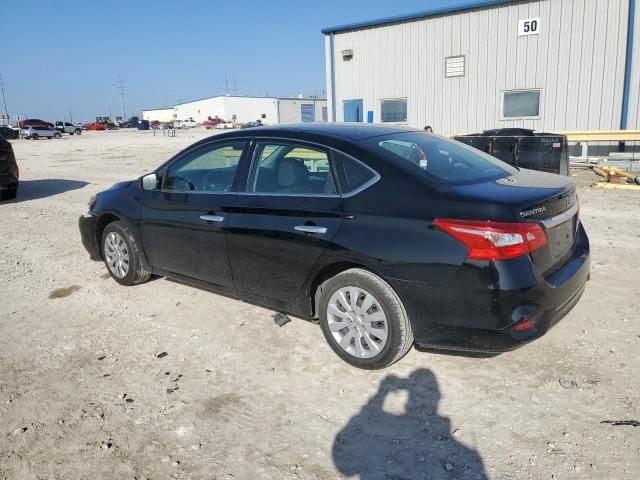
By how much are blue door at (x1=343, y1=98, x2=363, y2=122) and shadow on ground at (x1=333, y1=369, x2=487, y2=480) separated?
52.2 feet

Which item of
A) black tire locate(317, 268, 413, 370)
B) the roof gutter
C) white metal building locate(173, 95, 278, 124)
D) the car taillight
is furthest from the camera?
white metal building locate(173, 95, 278, 124)

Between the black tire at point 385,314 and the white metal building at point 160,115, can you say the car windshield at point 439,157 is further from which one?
the white metal building at point 160,115

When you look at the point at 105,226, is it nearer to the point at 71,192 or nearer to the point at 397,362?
the point at 397,362

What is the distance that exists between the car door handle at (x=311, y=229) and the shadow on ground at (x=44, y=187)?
10380mm

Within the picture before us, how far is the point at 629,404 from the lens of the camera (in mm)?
3027

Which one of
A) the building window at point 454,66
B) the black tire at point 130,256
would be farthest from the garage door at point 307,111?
the black tire at point 130,256

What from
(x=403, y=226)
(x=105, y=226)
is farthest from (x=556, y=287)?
(x=105, y=226)

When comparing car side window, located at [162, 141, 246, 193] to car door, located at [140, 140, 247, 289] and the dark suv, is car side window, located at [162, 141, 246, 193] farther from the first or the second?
the dark suv

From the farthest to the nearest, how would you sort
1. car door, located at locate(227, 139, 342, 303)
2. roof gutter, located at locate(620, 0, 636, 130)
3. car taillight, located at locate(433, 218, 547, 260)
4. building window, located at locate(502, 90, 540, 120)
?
building window, located at locate(502, 90, 540, 120) < roof gutter, located at locate(620, 0, 636, 130) < car door, located at locate(227, 139, 342, 303) < car taillight, located at locate(433, 218, 547, 260)

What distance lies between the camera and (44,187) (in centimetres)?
1377

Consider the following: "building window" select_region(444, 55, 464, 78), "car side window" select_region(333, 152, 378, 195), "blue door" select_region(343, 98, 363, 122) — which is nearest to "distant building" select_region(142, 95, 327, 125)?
"blue door" select_region(343, 98, 363, 122)

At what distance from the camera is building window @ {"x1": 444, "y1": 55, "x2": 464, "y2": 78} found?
1582cm

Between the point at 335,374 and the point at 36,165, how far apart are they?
70.7ft

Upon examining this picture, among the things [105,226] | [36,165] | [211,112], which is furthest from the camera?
[211,112]
